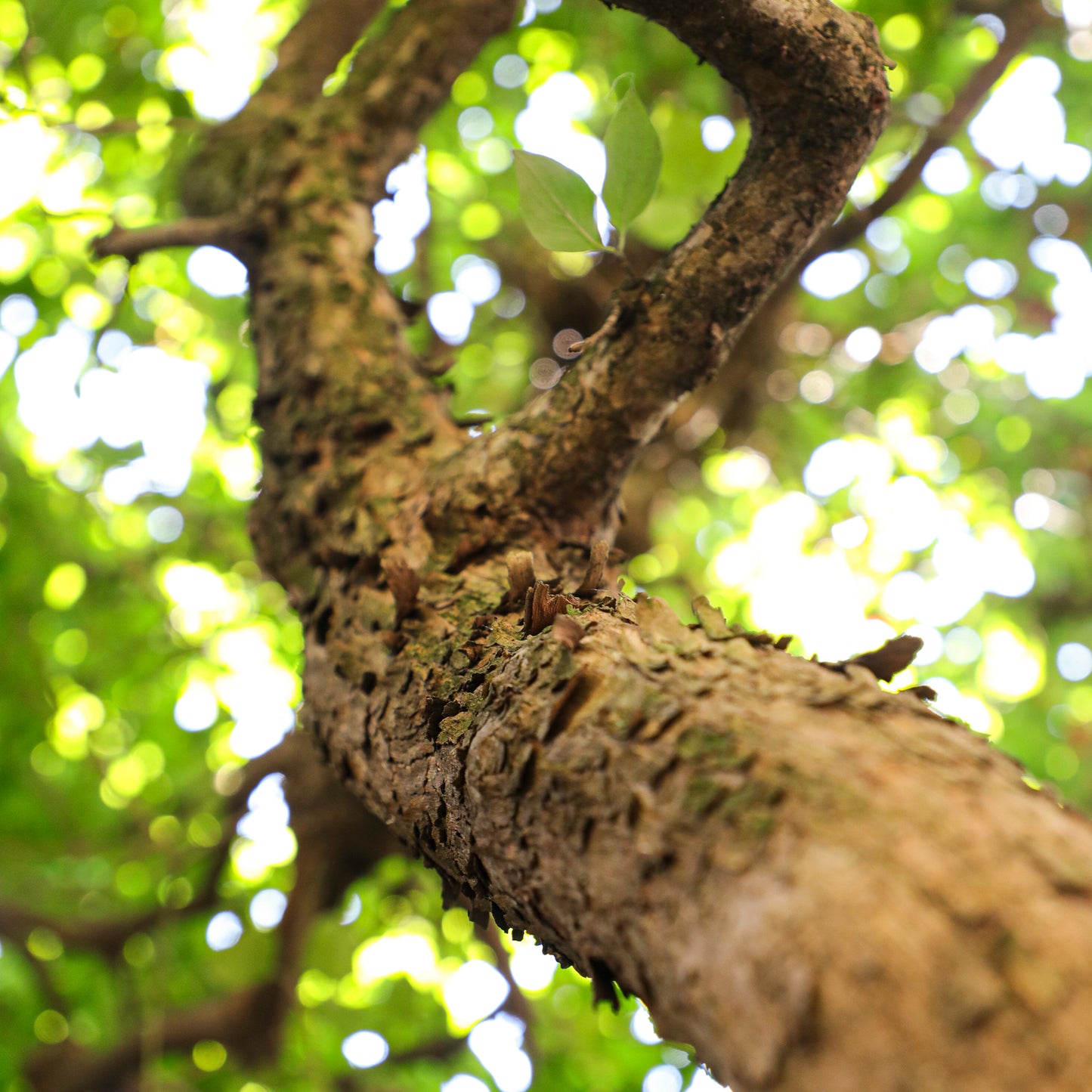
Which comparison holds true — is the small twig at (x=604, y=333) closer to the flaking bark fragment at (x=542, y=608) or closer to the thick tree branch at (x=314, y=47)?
the flaking bark fragment at (x=542, y=608)

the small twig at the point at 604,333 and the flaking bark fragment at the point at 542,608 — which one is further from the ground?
the small twig at the point at 604,333

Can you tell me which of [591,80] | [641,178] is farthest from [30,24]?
[641,178]

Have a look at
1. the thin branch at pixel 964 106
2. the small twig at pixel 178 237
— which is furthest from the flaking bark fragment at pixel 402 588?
the thin branch at pixel 964 106

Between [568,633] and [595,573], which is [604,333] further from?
[568,633]

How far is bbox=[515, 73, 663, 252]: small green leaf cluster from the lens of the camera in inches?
31.3

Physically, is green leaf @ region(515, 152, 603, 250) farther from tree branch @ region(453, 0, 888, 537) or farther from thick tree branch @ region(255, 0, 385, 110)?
thick tree branch @ region(255, 0, 385, 110)

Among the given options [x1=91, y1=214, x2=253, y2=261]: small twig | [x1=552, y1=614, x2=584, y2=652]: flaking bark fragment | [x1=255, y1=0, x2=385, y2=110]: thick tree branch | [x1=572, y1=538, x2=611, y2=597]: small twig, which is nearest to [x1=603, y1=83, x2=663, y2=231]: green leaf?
[x1=572, y1=538, x2=611, y2=597]: small twig

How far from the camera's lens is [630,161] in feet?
2.64

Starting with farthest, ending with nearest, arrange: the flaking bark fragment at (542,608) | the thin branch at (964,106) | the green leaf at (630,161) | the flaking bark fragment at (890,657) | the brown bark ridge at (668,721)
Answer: the thin branch at (964,106) → the green leaf at (630,161) → the flaking bark fragment at (542,608) → the flaking bark fragment at (890,657) → the brown bark ridge at (668,721)

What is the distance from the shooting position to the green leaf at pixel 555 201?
32.4 inches

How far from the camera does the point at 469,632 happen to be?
773 mm

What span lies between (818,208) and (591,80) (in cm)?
219

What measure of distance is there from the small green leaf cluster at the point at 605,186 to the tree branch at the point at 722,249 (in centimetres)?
7

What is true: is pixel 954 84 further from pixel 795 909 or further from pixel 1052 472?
pixel 795 909
